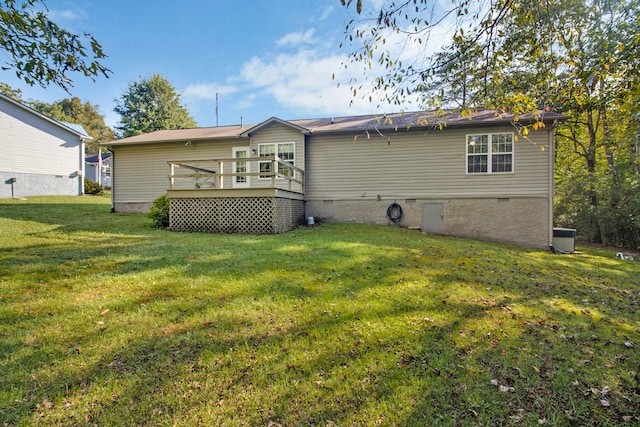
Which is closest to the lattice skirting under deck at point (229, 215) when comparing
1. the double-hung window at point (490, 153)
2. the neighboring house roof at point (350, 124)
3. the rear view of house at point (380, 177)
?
the rear view of house at point (380, 177)

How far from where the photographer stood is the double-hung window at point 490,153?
11039mm

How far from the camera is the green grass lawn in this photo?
227 centimetres

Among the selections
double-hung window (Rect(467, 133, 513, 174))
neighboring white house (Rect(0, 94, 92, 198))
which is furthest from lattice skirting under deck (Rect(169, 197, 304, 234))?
neighboring white house (Rect(0, 94, 92, 198))

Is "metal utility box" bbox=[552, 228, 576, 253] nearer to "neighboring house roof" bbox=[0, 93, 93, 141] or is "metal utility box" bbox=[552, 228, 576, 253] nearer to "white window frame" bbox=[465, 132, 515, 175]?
"white window frame" bbox=[465, 132, 515, 175]

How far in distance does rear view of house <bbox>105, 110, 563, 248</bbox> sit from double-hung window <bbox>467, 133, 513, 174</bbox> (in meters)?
0.03

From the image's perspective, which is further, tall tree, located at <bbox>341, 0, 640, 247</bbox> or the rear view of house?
the rear view of house

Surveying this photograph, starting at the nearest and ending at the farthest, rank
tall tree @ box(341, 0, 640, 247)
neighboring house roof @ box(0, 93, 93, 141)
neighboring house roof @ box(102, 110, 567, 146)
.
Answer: tall tree @ box(341, 0, 640, 247) → neighboring house roof @ box(102, 110, 567, 146) → neighboring house roof @ box(0, 93, 93, 141)

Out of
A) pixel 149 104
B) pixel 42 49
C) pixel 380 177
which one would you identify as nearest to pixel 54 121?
pixel 149 104

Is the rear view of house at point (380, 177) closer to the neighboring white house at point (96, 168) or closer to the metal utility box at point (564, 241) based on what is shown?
the metal utility box at point (564, 241)

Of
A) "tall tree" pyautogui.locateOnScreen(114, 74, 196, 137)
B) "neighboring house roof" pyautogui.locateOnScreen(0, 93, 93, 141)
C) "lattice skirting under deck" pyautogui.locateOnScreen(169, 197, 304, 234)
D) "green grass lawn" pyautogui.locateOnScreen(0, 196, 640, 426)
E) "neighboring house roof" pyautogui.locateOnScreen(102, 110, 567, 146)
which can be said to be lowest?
"green grass lawn" pyautogui.locateOnScreen(0, 196, 640, 426)

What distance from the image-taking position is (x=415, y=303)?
4.03 meters

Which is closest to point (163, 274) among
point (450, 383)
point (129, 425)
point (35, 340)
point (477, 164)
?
point (35, 340)

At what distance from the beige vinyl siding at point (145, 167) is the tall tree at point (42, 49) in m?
8.61

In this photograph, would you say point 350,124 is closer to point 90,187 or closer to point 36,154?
point 36,154
